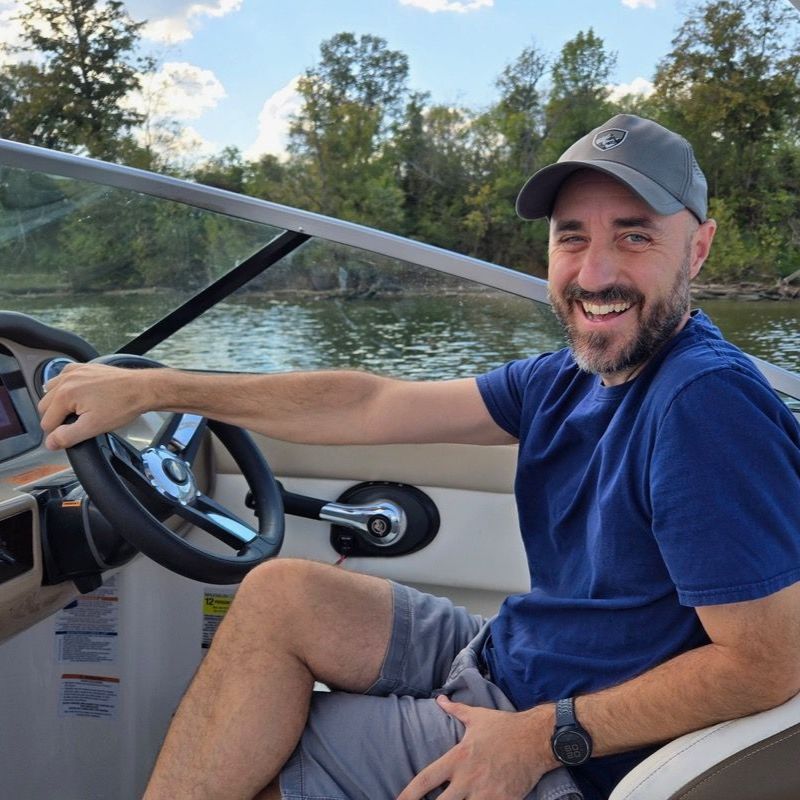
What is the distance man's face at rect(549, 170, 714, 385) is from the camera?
108 centimetres

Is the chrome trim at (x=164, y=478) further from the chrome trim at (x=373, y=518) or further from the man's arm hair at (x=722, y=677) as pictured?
the man's arm hair at (x=722, y=677)

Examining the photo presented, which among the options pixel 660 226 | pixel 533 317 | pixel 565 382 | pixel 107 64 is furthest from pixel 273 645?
pixel 107 64

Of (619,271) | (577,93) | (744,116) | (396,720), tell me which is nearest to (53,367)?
(396,720)

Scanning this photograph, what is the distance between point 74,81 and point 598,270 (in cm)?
402

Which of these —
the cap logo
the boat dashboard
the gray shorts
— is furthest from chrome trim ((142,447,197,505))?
the cap logo

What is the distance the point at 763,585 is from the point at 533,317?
1012mm

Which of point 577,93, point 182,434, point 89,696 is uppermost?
point 577,93

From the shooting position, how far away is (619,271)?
1119 mm

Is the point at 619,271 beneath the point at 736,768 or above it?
above

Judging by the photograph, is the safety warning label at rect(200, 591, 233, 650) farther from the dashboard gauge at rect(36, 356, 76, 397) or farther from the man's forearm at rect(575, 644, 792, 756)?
the man's forearm at rect(575, 644, 792, 756)

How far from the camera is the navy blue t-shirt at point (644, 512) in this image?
881mm

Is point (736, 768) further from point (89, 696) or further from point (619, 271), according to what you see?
point (89, 696)

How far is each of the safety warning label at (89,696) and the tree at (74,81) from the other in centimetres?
109

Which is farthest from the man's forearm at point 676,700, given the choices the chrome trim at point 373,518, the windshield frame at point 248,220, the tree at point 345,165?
the tree at point 345,165
